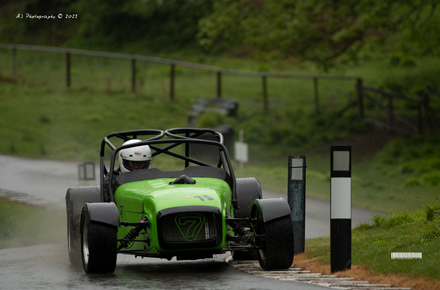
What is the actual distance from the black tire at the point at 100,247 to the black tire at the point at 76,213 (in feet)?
6.05

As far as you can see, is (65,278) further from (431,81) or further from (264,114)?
(431,81)

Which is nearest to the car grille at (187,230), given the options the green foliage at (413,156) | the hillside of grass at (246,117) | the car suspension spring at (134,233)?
the car suspension spring at (134,233)

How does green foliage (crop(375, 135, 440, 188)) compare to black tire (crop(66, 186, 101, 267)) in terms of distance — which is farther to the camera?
green foliage (crop(375, 135, 440, 188))

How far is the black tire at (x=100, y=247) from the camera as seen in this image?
26.3 feet

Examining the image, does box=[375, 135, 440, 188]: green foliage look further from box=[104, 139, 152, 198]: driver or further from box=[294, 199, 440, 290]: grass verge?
box=[104, 139, 152, 198]: driver

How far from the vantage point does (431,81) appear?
3556 centimetres

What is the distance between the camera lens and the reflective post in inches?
382

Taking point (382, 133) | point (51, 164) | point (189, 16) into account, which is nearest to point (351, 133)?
point (382, 133)

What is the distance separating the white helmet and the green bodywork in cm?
79

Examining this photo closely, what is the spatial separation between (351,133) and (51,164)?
41.5 feet

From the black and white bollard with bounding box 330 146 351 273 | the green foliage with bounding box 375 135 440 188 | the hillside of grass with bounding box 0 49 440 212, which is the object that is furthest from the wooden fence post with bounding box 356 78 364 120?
the black and white bollard with bounding box 330 146 351 273

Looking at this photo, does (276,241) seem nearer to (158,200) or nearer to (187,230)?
(187,230)

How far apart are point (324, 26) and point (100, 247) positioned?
22.9 metres

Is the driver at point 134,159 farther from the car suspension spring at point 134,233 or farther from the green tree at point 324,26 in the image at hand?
the green tree at point 324,26
